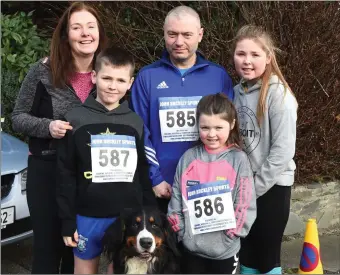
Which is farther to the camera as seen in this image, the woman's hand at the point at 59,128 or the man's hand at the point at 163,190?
the man's hand at the point at 163,190

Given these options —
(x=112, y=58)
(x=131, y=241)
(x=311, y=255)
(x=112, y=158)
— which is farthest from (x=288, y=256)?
(x=112, y=58)

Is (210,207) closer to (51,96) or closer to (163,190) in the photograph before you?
(163,190)

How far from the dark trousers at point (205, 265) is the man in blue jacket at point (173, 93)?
0.46m

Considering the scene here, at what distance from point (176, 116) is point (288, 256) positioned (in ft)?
8.12

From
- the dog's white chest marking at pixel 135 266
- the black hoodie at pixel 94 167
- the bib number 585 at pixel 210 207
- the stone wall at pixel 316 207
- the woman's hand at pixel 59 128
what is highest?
the woman's hand at pixel 59 128

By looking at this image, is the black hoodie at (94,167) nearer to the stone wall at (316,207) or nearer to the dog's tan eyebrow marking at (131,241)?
the dog's tan eyebrow marking at (131,241)

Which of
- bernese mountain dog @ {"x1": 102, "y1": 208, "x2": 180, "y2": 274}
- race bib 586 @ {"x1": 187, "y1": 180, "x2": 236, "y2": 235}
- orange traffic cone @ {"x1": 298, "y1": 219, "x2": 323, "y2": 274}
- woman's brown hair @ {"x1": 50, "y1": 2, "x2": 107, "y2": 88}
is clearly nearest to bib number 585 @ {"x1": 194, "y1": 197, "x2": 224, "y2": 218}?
race bib 586 @ {"x1": 187, "y1": 180, "x2": 236, "y2": 235}

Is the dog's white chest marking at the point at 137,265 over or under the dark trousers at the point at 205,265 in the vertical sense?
over

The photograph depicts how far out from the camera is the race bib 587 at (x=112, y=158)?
353 cm

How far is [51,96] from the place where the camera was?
12.2ft

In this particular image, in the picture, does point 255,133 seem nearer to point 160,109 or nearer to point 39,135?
point 160,109

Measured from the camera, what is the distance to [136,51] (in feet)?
23.3

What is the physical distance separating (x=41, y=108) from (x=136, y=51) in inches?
138

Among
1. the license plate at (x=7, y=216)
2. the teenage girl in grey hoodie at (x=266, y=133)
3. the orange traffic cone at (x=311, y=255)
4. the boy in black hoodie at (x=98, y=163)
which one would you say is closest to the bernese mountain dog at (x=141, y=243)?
the boy in black hoodie at (x=98, y=163)
